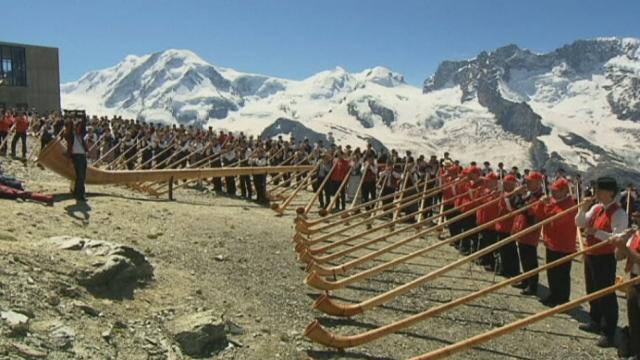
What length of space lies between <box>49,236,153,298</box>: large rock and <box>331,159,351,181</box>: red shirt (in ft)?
39.0

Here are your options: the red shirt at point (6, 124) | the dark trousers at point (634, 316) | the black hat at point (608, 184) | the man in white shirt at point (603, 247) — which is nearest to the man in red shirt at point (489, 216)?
the man in white shirt at point (603, 247)

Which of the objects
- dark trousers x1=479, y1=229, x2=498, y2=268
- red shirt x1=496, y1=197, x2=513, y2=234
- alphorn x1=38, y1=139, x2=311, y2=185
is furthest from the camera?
alphorn x1=38, y1=139, x2=311, y2=185

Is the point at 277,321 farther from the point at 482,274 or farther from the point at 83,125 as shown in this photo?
the point at 83,125

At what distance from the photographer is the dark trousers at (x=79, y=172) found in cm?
1377

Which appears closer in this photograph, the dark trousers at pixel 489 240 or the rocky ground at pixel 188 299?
the rocky ground at pixel 188 299

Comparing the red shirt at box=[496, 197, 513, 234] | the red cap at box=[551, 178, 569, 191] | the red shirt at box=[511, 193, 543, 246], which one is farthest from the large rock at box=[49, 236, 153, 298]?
the red shirt at box=[496, 197, 513, 234]

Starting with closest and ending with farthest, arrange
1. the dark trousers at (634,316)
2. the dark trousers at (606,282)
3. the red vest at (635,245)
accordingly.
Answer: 1. the red vest at (635,245)
2. the dark trousers at (634,316)
3. the dark trousers at (606,282)

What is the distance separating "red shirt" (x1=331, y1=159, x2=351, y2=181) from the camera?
20766mm

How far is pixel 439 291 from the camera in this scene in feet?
37.8

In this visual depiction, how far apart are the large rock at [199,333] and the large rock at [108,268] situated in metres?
1.10

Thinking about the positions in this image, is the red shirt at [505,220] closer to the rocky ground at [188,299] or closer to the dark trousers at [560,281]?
the rocky ground at [188,299]

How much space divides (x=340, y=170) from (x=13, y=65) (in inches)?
1846

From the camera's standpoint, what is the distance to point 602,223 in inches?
349

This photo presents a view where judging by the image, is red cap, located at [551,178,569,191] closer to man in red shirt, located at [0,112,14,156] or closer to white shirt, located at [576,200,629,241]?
white shirt, located at [576,200,629,241]
